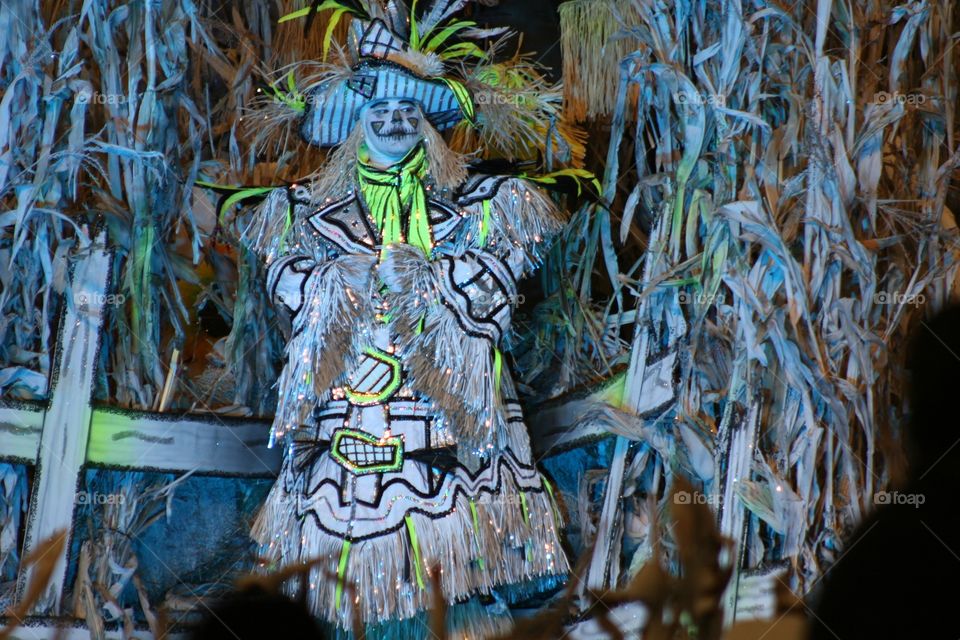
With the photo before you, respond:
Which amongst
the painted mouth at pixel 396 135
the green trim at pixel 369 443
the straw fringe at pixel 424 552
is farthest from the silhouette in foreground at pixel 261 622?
the painted mouth at pixel 396 135

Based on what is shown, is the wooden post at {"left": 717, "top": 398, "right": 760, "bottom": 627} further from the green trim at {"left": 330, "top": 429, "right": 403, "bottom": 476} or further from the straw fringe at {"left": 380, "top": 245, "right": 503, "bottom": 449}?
the green trim at {"left": 330, "top": 429, "right": 403, "bottom": 476}

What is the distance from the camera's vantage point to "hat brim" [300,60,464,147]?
3207mm

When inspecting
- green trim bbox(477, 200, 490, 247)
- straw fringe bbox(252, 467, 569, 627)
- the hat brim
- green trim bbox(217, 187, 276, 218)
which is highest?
→ the hat brim

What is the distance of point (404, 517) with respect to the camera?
2.92 metres

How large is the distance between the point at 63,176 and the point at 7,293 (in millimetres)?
337

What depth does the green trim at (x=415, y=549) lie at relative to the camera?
9.43ft

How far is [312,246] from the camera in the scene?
3197 mm

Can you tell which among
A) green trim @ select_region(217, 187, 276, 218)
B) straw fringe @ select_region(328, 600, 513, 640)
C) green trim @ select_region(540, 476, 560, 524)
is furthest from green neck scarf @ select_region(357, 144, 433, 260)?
straw fringe @ select_region(328, 600, 513, 640)

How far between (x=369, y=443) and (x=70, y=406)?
2.95 ft

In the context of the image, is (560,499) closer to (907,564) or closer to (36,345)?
(36,345)

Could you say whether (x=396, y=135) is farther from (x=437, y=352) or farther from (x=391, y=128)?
(x=437, y=352)

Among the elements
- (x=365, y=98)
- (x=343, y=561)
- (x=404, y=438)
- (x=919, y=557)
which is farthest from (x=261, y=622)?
(x=365, y=98)

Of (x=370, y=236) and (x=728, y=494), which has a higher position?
(x=370, y=236)

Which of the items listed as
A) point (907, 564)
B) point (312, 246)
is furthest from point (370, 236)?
point (907, 564)
